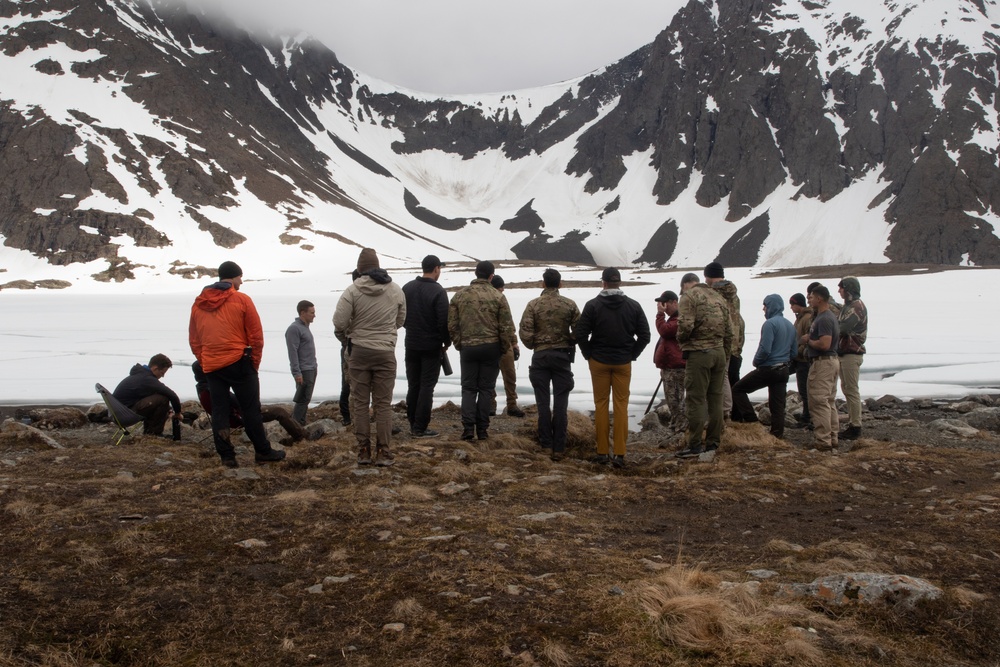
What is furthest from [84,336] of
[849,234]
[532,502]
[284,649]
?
[849,234]

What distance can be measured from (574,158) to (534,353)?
183623 millimetres

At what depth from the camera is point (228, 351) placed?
25.7ft

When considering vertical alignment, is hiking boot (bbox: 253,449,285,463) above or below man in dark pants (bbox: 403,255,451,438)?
below

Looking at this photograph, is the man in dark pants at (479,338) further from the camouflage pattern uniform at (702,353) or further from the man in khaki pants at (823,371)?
the man in khaki pants at (823,371)

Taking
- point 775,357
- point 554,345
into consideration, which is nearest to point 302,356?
point 554,345

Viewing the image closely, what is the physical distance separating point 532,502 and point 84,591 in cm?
359

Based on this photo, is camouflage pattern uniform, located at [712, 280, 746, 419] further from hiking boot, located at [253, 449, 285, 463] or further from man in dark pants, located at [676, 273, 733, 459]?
hiking boot, located at [253, 449, 285, 463]

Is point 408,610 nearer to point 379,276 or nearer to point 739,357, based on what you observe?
Answer: point 379,276

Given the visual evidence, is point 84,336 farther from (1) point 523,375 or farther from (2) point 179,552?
(2) point 179,552

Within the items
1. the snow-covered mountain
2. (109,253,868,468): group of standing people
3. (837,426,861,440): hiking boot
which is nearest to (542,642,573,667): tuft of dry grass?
(109,253,868,468): group of standing people

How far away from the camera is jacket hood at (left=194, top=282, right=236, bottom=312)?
7766 millimetres

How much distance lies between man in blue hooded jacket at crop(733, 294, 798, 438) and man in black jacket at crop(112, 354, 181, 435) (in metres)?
7.98

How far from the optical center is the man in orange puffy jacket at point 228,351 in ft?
25.6

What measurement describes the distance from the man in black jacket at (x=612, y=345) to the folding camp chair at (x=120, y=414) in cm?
607
